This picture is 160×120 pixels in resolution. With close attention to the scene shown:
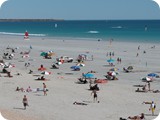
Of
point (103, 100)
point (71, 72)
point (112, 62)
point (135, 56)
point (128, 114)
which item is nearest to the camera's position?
point (128, 114)

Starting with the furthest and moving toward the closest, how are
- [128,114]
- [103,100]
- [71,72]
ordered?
[71,72] → [103,100] → [128,114]

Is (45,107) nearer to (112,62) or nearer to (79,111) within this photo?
(79,111)

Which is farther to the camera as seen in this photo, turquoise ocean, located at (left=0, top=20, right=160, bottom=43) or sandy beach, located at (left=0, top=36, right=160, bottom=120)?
turquoise ocean, located at (left=0, top=20, right=160, bottom=43)

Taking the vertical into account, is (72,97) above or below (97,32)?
below

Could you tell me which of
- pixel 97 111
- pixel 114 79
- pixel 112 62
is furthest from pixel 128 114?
pixel 112 62

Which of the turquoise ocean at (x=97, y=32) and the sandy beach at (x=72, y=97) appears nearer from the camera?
the sandy beach at (x=72, y=97)

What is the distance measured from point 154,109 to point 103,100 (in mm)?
2784

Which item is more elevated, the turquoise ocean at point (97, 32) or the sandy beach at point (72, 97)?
the turquoise ocean at point (97, 32)

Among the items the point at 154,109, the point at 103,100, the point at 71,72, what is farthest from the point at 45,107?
the point at 71,72

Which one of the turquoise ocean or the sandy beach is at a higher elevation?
the turquoise ocean

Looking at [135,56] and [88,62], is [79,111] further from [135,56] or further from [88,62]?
[135,56]

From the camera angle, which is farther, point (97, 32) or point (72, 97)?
point (97, 32)

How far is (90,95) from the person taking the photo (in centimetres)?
1777

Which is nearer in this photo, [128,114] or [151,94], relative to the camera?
[128,114]
